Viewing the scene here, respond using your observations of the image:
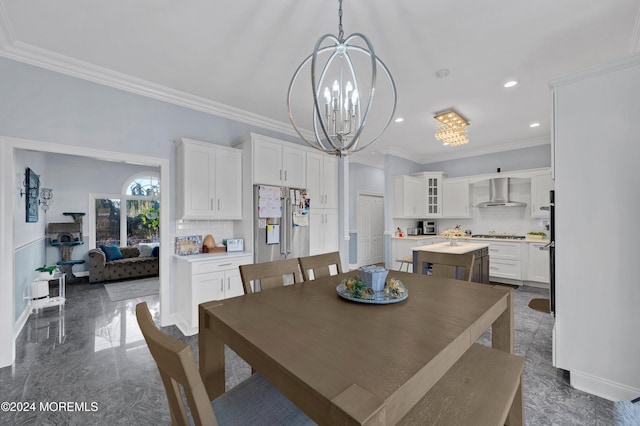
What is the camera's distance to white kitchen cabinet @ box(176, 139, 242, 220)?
326 cm

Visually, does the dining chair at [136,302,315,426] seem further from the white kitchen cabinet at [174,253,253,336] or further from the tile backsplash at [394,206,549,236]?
the tile backsplash at [394,206,549,236]

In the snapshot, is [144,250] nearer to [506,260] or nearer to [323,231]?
[323,231]

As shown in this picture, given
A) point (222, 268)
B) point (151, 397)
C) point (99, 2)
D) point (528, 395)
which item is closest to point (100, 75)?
point (99, 2)

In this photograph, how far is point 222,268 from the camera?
3256mm

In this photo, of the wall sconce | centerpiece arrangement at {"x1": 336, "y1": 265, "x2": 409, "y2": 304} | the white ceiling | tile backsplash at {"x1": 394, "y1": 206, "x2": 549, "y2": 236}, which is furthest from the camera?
tile backsplash at {"x1": 394, "y1": 206, "x2": 549, "y2": 236}

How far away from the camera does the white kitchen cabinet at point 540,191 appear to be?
507cm

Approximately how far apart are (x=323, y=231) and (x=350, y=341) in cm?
333

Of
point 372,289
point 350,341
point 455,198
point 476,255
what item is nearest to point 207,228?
point 372,289

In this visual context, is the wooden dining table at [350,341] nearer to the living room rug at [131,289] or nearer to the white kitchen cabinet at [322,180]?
the white kitchen cabinet at [322,180]

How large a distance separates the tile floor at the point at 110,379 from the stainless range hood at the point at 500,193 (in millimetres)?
2781

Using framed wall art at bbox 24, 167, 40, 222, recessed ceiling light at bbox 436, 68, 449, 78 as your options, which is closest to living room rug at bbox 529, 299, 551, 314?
recessed ceiling light at bbox 436, 68, 449, 78

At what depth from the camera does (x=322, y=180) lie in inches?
171

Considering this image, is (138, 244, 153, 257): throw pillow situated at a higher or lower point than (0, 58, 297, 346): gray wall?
lower

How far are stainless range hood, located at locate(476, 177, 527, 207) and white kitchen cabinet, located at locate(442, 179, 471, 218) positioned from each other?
0.48 m
